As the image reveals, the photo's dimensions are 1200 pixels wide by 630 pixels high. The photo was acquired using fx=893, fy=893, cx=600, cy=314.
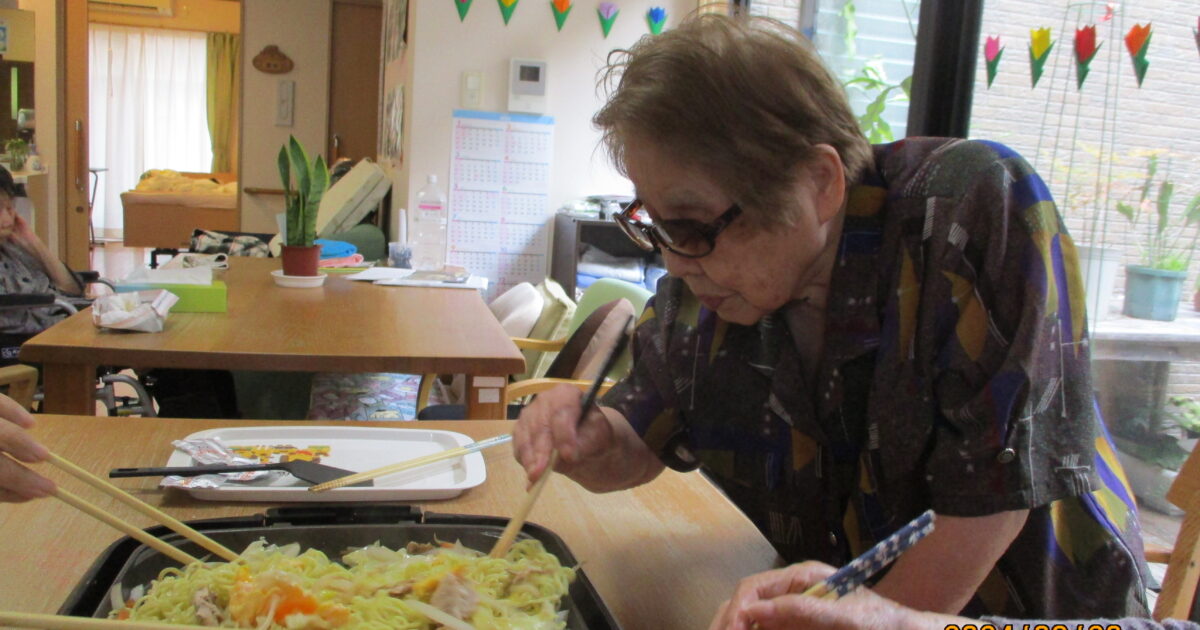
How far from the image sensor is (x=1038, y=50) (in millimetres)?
2270

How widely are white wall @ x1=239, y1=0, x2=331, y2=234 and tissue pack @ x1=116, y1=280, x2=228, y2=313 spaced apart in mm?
6111

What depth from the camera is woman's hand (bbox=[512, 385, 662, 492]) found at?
1.11 meters

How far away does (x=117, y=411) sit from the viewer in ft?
12.2

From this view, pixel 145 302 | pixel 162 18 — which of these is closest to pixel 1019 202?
pixel 145 302

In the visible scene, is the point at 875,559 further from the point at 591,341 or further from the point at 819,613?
the point at 591,341

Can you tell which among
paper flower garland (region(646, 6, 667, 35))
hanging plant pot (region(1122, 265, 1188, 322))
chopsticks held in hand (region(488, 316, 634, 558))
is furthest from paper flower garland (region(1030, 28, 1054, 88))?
paper flower garland (region(646, 6, 667, 35))

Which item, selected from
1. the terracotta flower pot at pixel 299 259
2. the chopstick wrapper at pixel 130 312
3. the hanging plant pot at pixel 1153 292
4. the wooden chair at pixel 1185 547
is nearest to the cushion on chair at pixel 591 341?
the terracotta flower pot at pixel 299 259

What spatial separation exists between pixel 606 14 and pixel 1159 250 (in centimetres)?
329

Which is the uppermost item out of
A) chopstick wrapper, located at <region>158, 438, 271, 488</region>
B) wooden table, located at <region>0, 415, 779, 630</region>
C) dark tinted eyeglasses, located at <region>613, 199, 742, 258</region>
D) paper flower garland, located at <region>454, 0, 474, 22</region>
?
paper flower garland, located at <region>454, 0, 474, 22</region>

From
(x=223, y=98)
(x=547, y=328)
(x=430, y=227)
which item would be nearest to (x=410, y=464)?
(x=547, y=328)

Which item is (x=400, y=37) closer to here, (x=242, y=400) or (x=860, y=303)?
(x=242, y=400)

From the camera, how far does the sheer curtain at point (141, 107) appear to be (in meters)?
12.4

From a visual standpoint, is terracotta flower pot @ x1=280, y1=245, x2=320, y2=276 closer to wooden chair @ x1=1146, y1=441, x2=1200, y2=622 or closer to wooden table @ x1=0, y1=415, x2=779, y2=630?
wooden table @ x1=0, y1=415, x2=779, y2=630

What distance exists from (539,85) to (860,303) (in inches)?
154
